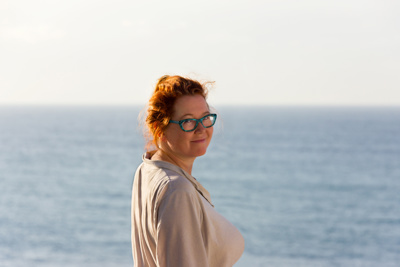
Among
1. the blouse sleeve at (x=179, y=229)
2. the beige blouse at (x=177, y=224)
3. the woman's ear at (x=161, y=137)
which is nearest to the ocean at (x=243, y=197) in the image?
the woman's ear at (x=161, y=137)

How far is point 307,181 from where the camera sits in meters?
41.8

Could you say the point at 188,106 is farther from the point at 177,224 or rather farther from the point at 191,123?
the point at 177,224

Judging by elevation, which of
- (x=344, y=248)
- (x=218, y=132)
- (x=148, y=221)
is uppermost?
(x=218, y=132)

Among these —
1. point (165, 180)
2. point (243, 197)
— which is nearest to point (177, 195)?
point (165, 180)

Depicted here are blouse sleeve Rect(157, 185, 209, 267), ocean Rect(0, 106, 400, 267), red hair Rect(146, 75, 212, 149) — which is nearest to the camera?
blouse sleeve Rect(157, 185, 209, 267)

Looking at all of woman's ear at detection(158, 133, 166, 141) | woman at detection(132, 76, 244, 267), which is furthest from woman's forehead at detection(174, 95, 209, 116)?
woman's ear at detection(158, 133, 166, 141)

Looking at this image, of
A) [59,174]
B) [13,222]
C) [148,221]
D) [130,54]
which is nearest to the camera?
[148,221]

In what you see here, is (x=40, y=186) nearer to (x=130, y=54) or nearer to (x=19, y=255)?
(x=19, y=255)

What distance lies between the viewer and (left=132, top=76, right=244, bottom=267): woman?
1.77 meters

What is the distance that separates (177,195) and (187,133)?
0.27 meters

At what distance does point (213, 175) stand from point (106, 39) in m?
49.5

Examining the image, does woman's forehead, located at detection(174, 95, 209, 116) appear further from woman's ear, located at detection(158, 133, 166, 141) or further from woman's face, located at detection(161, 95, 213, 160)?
woman's ear, located at detection(158, 133, 166, 141)

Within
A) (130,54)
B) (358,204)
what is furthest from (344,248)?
(130,54)

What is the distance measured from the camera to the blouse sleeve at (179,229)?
1.76 metres
